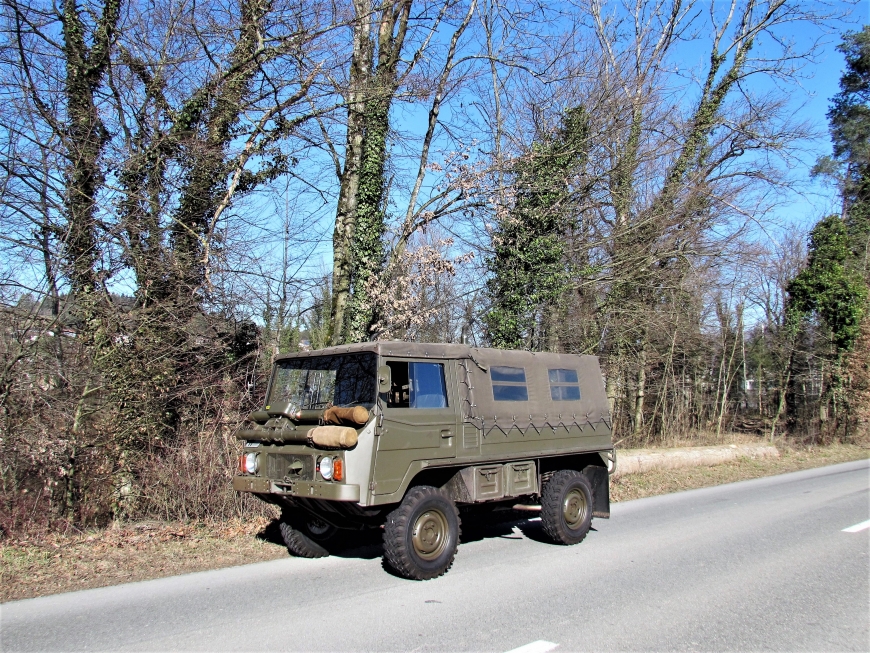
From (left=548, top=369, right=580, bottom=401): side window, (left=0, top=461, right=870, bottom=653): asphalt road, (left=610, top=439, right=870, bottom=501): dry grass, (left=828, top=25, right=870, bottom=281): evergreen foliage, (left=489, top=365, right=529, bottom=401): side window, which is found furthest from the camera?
(left=828, top=25, right=870, bottom=281): evergreen foliage

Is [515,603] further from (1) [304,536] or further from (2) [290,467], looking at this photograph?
(1) [304,536]

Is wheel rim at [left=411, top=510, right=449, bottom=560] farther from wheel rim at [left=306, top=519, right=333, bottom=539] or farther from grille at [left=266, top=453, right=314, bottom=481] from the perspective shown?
wheel rim at [left=306, top=519, right=333, bottom=539]

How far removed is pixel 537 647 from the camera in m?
4.76

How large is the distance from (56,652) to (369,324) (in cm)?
903

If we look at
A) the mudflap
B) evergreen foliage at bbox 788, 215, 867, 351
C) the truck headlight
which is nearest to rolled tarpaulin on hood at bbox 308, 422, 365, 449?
the truck headlight

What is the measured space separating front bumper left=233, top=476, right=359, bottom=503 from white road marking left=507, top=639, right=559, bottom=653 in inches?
80.8

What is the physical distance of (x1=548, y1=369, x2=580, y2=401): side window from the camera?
8.85 metres

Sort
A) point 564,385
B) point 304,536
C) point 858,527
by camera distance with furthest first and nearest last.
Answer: point 858,527 → point 564,385 → point 304,536

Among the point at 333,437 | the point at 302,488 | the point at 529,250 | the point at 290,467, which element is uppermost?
the point at 529,250

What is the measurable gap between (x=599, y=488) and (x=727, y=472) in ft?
31.0

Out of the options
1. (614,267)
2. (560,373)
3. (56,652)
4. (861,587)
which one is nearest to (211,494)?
(56,652)

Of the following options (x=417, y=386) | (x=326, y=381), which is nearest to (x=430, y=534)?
(x=417, y=386)

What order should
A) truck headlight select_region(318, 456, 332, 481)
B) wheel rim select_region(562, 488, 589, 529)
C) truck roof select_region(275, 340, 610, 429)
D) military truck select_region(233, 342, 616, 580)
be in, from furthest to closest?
wheel rim select_region(562, 488, 589, 529)
truck roof select_region(275, 340, 610, 429)
military truck select_region(233, 342, 616, 580)
truck headlight select_region(318, 456, 332, 481)

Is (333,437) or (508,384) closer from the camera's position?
(333,437)
